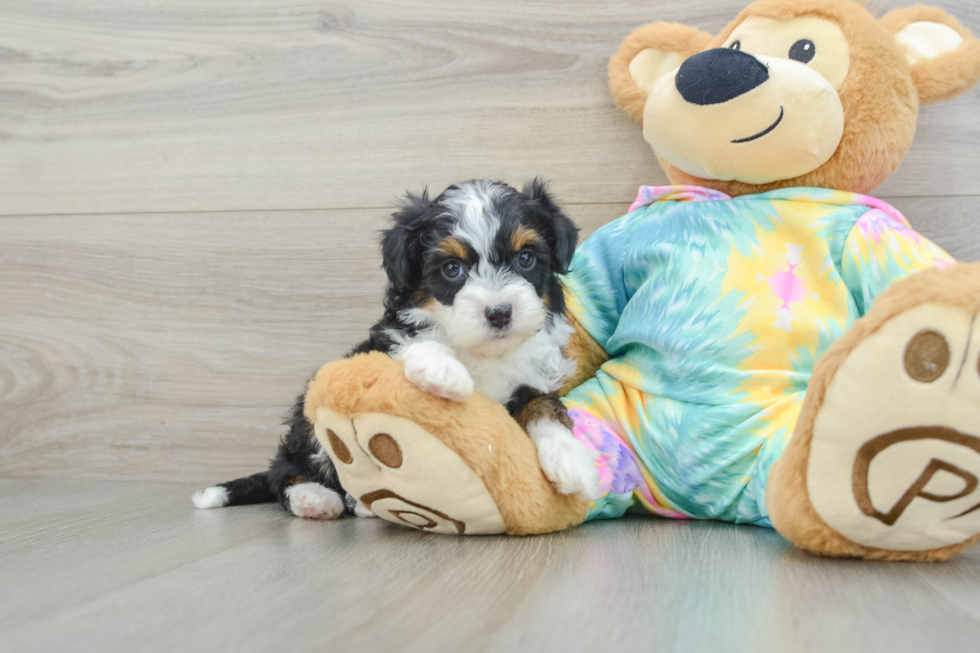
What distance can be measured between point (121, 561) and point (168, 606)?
0.33 metres

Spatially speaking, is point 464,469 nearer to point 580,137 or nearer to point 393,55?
point 580,137

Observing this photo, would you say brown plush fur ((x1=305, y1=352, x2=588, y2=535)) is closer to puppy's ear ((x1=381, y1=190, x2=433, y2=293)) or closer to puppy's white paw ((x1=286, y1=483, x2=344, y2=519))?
puppy's ear ((x1=381, y1=190, x2=433, y2=293))

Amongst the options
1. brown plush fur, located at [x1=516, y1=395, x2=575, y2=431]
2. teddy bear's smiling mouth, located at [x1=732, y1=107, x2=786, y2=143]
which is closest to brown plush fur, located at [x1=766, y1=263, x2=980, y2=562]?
brown plush fur, located at [x1=516, y1=395, x2=575, y2=431]

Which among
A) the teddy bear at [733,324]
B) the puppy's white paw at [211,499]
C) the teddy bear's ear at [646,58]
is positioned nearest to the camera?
the teddy bear at [733,324]

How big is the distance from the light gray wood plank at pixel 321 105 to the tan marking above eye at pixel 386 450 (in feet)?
3.13

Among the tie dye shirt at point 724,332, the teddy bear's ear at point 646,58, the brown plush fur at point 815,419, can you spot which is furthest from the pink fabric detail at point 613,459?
the teddy bear's ear at point 646,58

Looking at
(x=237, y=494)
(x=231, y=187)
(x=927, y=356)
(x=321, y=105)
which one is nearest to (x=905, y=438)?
(x=927, y=356)

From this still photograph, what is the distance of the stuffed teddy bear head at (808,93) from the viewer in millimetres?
1378

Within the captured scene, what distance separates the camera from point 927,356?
3.05 ft

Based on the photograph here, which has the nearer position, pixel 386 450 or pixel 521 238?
pixel 386 450

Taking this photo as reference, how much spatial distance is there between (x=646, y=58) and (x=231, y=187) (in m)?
1.17

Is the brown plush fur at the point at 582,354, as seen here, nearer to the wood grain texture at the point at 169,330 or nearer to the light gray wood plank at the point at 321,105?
the light gray wood plank at the point at 321,105

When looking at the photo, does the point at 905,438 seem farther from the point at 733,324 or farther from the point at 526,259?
the point at 526,259

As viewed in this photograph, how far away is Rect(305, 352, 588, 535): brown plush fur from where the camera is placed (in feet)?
Answer: 3.93
